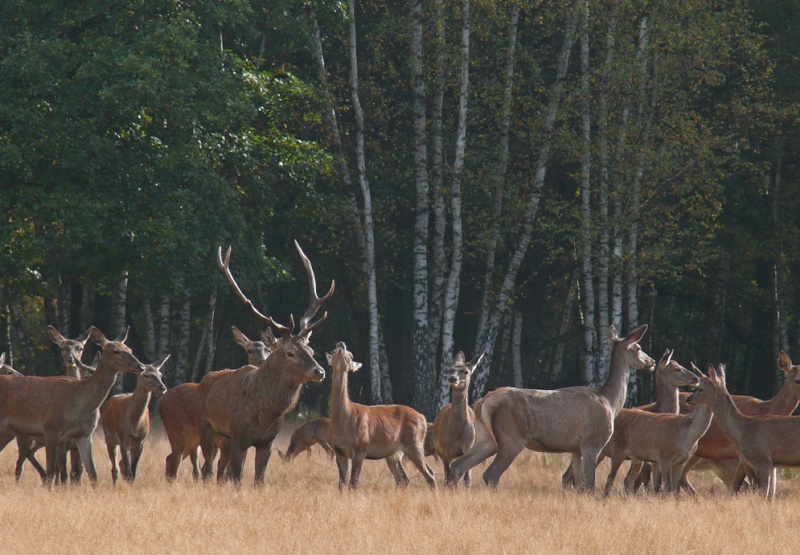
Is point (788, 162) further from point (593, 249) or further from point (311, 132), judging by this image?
point (311, 132)

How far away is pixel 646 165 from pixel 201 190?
7.38 meters

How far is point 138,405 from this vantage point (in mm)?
11914

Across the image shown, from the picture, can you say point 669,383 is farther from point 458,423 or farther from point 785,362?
point 458,423

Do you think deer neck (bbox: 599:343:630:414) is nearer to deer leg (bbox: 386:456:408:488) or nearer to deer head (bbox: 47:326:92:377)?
deer leg (bbox: 386:456:408:488)

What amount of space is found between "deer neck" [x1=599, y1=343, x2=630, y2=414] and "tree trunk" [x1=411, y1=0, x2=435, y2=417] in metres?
7.52

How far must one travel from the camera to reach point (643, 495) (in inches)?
425

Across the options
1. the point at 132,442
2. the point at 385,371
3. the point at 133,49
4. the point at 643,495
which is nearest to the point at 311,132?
the point at 385,371

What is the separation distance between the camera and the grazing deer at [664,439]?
36.0ft

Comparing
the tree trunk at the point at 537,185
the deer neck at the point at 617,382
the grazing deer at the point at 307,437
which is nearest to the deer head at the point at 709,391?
the deer neck at the point at 617,382

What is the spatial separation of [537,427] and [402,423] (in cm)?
146

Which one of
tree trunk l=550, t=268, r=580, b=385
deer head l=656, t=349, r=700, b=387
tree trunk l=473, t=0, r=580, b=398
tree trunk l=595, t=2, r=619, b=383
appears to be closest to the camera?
deer head l=656, t=349, r=700, b=387

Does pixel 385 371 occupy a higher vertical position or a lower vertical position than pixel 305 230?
lower

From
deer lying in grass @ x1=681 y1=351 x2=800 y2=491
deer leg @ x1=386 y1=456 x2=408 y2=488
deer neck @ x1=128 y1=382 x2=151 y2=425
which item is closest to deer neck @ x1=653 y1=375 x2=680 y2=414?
deer lying in grass @ x1=681 y1=351 x2=800 y2=491

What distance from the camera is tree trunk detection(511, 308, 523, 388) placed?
82.1 feet
